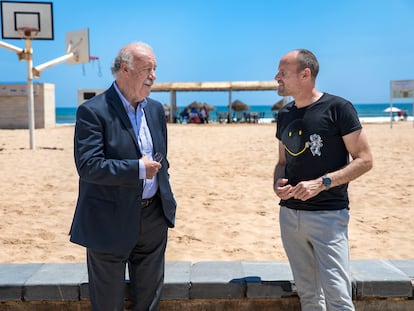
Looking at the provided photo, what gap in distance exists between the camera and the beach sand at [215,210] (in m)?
4.29

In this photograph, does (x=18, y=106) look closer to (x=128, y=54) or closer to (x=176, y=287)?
(x=176, y=287)

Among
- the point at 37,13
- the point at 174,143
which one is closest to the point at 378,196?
the point at 174,143

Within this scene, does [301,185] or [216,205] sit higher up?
[301,185]

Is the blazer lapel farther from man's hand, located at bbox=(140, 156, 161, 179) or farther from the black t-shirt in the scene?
the black t-shirt

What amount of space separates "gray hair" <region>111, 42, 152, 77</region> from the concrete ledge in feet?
3.87

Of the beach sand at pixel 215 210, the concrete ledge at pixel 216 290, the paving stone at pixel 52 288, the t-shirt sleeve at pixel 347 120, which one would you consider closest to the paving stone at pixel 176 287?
the concrete ledge at pixel 216 290

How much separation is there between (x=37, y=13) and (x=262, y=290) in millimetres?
13098

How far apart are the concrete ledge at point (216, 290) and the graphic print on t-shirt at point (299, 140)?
0.79 metres

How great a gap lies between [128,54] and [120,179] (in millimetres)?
542

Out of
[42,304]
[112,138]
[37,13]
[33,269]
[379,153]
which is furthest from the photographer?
[37,13]

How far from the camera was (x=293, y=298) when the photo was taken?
2693 mm

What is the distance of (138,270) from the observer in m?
2.35

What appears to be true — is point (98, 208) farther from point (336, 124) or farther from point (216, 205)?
point (216, 205)

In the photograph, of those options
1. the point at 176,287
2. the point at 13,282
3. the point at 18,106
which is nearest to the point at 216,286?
the point at 176,287
